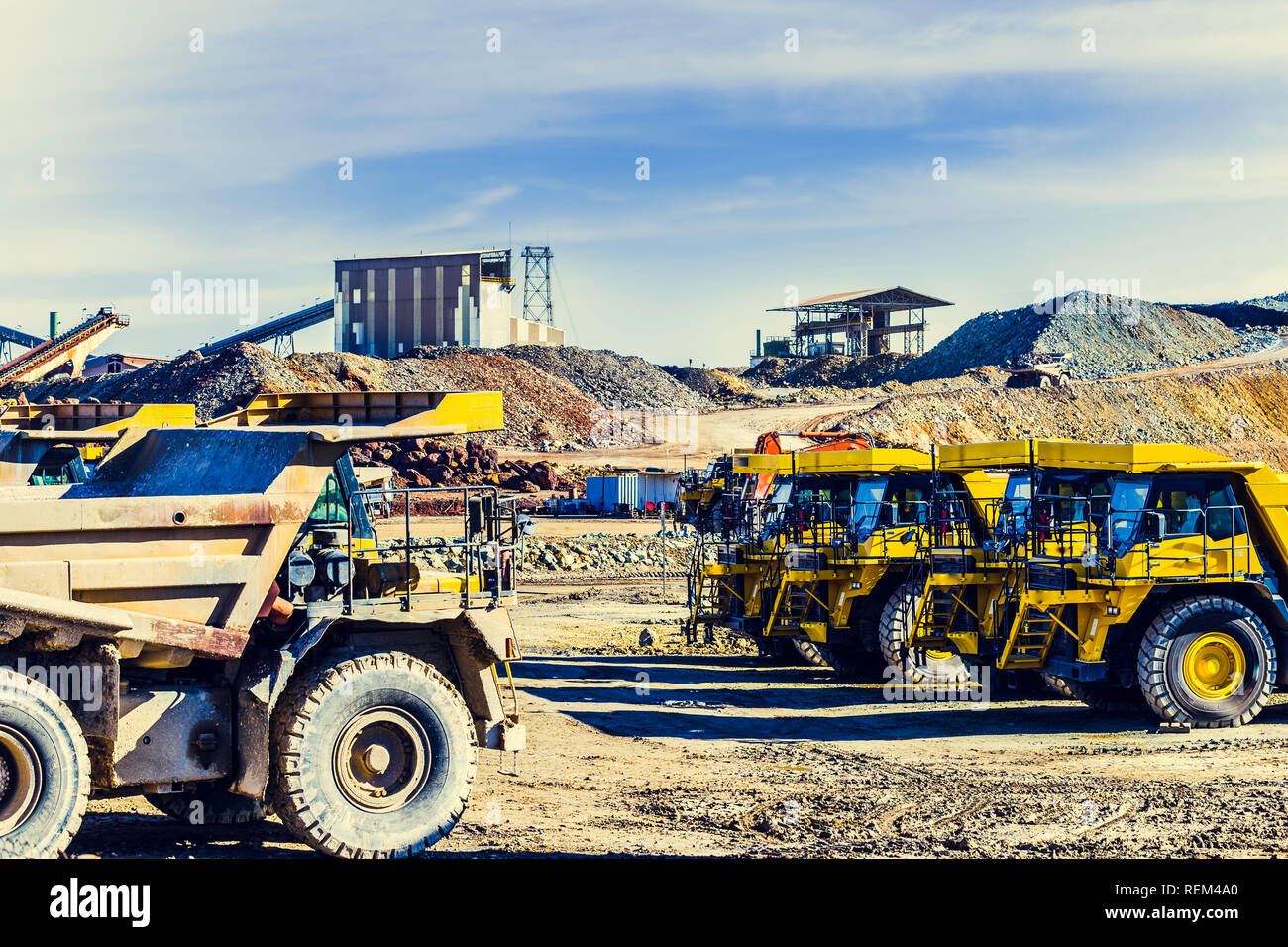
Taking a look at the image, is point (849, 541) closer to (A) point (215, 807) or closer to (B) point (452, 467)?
(A) point (215, 807)

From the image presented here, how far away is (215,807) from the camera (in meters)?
7.98

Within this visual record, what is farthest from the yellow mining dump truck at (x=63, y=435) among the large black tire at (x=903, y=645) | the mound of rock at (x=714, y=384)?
the mound of rock at (x=714, y=384)

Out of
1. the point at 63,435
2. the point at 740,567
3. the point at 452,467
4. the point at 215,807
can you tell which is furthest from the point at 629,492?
the point at 215,807

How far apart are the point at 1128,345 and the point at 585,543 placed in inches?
1981

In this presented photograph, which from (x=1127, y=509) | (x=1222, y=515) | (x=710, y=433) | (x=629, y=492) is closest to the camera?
(x=1127, y=509)

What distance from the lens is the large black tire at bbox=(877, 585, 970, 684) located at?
14.9m

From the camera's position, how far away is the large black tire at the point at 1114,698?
13.2m

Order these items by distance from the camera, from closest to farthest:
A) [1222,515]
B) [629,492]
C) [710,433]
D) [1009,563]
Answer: [1222,515] → [1009,563] → [629,492] → [710,433]

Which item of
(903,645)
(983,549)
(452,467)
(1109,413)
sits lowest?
(903,645)

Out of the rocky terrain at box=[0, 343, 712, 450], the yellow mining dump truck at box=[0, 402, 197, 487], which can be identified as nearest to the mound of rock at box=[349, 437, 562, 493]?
the rocky terrain at box=[0, 343, 712, 450]

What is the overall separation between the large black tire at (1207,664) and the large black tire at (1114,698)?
0.99m

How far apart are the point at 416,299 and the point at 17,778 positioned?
68.3 metres

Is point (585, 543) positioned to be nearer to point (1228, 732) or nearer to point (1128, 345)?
point (1228, 732)
